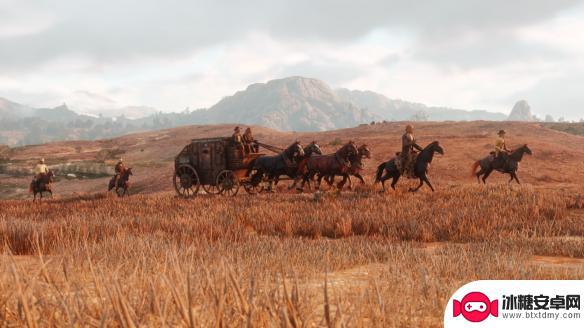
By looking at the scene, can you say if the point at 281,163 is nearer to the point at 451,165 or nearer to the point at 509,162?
the point at 509,162

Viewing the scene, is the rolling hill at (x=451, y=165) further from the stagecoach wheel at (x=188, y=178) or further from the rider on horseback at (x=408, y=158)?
the stagecoach wheel at (x=188, y=178)

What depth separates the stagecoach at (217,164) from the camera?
17.8 metres

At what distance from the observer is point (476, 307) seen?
2.89 metres

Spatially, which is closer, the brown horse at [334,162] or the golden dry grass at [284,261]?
the golden dry grass at [284,261]

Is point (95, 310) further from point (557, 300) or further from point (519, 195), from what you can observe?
point (519, 195)

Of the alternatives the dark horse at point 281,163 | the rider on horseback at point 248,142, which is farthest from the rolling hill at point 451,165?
the rider on horseback at point 248,142

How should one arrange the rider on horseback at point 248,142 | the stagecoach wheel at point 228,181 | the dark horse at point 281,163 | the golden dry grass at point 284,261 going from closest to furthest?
the golden dry grass at point 284,261, the stagecoach wheel at point 228,181, the dark horse at point 281,163, the rider on horseback at point 248,142

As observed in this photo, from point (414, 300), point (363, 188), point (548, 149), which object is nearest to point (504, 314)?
point (414, 300)

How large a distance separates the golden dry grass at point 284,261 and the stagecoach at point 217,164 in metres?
3.23

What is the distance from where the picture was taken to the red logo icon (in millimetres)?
2828

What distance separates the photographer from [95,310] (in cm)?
306

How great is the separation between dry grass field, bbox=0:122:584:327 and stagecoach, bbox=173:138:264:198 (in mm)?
2788

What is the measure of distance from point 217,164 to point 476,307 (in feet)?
51.4

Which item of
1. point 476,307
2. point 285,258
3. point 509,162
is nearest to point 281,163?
point 509,162
